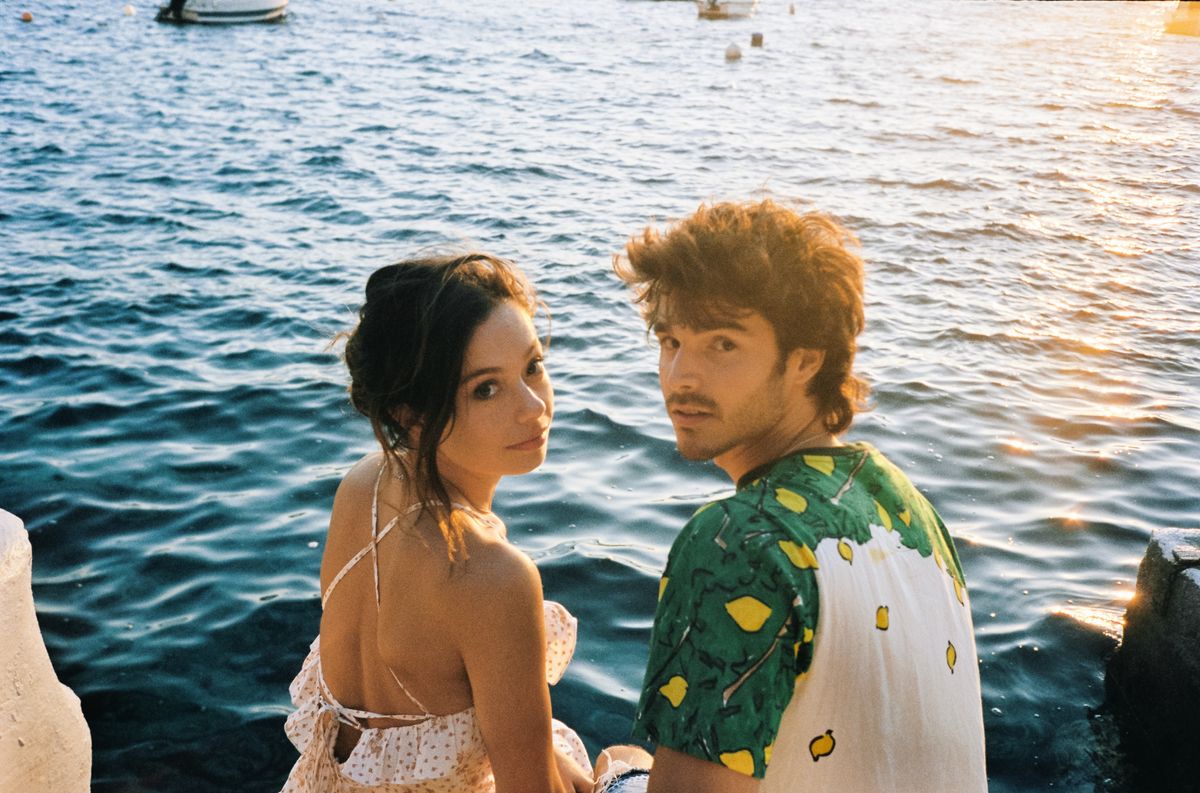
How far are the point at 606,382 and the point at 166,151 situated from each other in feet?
38.6

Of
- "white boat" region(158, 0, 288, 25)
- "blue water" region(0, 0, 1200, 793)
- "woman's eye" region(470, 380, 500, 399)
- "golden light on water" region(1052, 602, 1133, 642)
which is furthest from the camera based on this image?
"white boat" region(158, 0, 288, 25)

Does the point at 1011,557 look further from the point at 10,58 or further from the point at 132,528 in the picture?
the point at 10,58

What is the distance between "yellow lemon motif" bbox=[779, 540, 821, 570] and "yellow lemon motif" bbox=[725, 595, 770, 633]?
10 centimetres

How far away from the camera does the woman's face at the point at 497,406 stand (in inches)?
109

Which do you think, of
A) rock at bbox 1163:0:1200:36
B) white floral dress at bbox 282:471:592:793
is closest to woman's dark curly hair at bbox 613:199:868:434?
white floral dress at bbox 282:471:592:793

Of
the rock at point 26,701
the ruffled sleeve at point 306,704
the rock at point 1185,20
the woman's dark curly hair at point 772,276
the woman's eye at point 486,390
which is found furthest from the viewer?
the rock at point 1185,20

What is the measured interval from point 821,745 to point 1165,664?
304 cm

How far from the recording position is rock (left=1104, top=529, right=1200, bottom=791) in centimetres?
406

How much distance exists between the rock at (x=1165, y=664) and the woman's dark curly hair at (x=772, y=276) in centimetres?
244

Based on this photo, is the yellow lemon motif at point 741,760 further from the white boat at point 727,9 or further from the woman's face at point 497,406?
the white boat at point 727,9

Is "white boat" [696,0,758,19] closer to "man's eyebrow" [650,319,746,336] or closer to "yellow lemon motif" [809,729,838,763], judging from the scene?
"man's eyebrow" [650,319,746,336]

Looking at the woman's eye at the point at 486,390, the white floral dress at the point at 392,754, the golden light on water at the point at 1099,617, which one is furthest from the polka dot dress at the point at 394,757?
the golden light on water at the point at 1099,617

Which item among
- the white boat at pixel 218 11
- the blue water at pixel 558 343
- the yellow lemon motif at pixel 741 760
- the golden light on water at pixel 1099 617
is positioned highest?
the white boat at pixel 218 11

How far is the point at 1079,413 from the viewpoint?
26.2 ft
